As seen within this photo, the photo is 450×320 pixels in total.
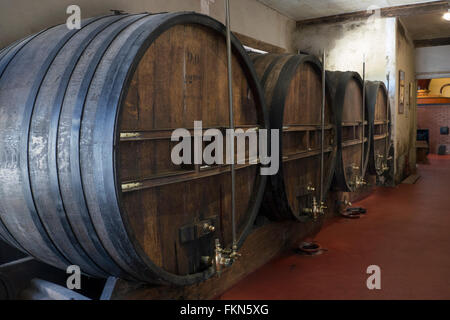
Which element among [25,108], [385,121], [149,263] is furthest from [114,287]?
[385,121]

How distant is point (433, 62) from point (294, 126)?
8257 mm

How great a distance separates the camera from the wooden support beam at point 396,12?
6142mm

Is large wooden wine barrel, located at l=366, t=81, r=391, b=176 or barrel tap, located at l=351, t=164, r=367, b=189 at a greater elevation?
large wooden wine barrel, located at l=366, t=81, r=391, b=176

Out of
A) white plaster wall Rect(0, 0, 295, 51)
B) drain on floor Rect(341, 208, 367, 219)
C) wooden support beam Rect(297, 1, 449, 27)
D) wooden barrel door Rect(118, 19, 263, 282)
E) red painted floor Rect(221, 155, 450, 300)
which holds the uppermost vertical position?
wooden support beam Rect(297, 1, 449, 27)

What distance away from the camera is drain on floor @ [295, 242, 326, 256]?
353cm

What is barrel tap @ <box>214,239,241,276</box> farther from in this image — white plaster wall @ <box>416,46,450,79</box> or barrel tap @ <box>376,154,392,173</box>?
white plaster wall @ <box>416,46,450,79</box>

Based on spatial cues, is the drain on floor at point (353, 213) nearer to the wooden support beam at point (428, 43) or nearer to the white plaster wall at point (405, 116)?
the white plaster wall at point (405, 116)

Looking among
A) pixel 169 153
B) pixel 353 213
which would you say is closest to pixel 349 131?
pixel 353 213

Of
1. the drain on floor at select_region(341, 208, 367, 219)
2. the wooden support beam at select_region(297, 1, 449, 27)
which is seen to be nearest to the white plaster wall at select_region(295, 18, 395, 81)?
the wooden support beam at select_region(297, 1, 449, 27)

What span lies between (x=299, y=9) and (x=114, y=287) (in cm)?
578

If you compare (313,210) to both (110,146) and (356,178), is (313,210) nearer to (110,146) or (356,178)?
(356,178)

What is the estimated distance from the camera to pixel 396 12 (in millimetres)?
6375

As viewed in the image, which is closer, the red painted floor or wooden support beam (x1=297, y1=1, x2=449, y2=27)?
the red painted floor

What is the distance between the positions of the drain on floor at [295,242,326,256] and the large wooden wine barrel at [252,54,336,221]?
18.1 inches
